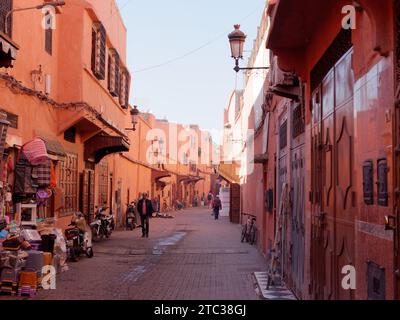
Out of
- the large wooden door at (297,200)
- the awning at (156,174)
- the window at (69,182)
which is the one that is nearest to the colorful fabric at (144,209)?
the window at (69,182)

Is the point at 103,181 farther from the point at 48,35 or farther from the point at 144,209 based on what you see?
the point at 48,35

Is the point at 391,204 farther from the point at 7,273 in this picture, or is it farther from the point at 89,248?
the point at 89,248

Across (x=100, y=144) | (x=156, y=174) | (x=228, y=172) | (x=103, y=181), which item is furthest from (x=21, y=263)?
(x=156, y=174)

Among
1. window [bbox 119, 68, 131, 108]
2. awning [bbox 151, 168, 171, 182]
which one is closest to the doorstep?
window [bbox 119, 68, 131, 108]

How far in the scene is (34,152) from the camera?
457 inches

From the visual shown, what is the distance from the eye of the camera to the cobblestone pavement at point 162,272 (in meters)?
9.88

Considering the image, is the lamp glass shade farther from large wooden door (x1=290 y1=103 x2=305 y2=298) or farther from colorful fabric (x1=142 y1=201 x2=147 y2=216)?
colorful fabric (x1=142 y1=201 x2=147 y2=216)

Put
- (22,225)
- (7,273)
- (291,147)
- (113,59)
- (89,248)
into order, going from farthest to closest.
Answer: (113,59)
(89,248)
(22,225)
(291,147)
(7,273)

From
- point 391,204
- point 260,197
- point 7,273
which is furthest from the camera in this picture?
point 260,197

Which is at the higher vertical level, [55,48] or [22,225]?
[55,48]

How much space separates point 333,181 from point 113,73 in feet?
49.7
